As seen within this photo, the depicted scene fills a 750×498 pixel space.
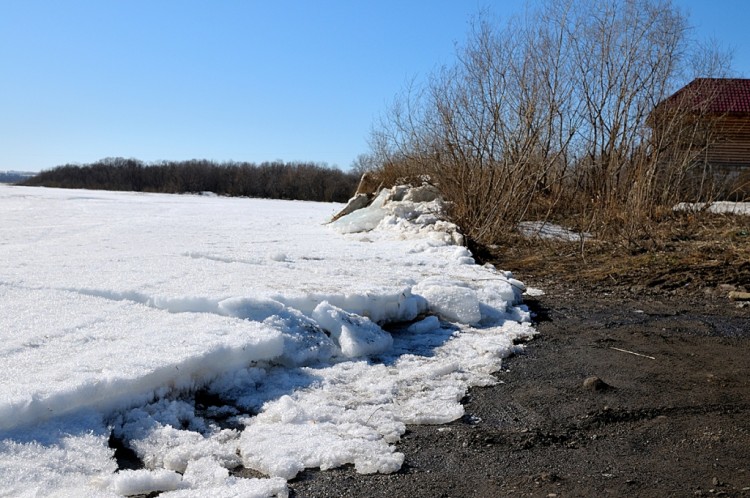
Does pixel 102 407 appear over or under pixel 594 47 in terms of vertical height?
under

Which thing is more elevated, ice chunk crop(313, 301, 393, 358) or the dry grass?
the dry grass

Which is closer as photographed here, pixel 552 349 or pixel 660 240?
pixel 552 349

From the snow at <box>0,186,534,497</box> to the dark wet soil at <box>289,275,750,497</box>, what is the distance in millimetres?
114

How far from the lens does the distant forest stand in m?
40.7

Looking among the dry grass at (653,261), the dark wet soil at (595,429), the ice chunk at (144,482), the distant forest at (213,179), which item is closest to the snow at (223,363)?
the ice chunk at (144,482)

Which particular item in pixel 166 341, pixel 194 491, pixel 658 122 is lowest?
pixel 194 491

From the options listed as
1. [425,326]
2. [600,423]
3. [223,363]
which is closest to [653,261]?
[425,326]

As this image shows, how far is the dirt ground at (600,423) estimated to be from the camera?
1.85 m

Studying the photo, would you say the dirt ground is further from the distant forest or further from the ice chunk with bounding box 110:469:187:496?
the distant forest

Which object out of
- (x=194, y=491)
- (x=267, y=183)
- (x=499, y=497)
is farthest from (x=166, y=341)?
(x=267, y=183)

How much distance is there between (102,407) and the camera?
218 cm

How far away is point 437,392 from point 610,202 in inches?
219

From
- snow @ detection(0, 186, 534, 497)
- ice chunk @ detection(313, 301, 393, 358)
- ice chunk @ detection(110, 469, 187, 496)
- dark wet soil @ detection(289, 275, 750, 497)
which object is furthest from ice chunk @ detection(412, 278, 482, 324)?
ice chunk @ detection(110, 469, 187, 496)

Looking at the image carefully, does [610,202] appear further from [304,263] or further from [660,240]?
[304,263]
